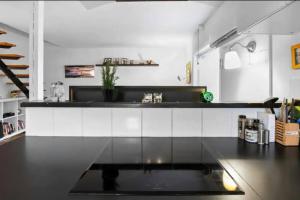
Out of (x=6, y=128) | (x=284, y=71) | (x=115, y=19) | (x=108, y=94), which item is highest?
(x=115, y=19)

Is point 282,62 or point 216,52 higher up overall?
point 216,52

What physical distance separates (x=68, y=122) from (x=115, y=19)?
2991mm

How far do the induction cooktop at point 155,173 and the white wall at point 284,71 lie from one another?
115 cm

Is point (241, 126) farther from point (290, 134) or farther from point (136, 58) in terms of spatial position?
point (136, 58)

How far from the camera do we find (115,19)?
395cm

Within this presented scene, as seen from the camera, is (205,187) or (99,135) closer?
(205,187)

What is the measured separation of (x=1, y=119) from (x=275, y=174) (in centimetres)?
497

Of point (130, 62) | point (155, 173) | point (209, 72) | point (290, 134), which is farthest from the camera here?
point (130, 62)

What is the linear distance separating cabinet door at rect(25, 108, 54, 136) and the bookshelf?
3.77 meters

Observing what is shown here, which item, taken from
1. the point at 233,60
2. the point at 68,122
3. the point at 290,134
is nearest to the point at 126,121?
the point at 68,122

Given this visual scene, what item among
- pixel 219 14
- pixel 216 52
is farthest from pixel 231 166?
pixel 216 52

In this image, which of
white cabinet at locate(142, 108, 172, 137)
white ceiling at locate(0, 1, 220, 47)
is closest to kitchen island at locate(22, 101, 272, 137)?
white cabinet at locate(142, 108, 172, 137)

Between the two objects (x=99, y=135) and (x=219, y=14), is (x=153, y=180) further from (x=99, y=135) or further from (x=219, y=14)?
(x=219, y=14)

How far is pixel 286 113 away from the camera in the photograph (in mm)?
1224
